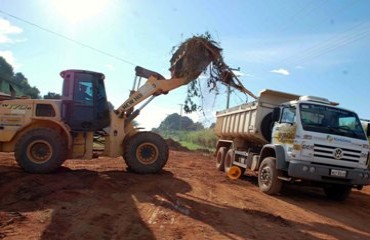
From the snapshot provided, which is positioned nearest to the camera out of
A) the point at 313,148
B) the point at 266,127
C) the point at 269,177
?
the point at 313,148

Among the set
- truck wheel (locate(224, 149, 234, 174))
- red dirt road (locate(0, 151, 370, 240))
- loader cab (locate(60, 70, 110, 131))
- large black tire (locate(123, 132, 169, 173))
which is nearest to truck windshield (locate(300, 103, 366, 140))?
red dirt road (locate(0, 151, 370, 240))

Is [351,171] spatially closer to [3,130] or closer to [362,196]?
[362,196]

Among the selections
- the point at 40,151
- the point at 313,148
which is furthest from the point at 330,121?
the point at 40,151

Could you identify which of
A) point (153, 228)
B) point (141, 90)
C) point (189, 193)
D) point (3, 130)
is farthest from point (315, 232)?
point (3, 130)

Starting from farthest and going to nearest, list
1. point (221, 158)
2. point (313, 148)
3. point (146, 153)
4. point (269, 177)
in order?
point (221, 158) < point (146, 153) < point (269, 177) < point (313, 148)

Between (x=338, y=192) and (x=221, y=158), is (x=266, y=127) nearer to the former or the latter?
(x=338, y=192)

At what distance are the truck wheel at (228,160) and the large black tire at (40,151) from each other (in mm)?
6313

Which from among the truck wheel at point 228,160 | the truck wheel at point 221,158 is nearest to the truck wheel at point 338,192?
the truck wheel at point 228,160

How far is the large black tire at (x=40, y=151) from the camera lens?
12062 millimetres

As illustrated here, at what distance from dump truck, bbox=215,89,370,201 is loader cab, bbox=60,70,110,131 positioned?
493cm

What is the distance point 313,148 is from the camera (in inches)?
428

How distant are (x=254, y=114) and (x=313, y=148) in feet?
10.7

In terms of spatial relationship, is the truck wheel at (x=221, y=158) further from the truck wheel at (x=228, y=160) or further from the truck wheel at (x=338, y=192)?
the truck wheel at (x=338, y=192)

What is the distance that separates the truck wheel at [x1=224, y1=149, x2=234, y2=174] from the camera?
52.1 feet
